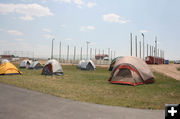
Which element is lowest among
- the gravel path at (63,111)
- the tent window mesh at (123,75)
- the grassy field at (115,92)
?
the grassy field at (115,92)

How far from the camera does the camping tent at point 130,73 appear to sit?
46.7ft

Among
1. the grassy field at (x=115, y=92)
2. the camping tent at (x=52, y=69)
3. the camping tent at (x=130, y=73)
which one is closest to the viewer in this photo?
the grassy field at (x=115, y=92)

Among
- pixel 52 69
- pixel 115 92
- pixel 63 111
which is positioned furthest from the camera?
pixel 52 69

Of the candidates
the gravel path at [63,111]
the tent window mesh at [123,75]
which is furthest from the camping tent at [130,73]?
the gravel path at [63,111]

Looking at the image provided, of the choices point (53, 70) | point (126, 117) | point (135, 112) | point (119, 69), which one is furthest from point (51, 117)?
point (53, 70)

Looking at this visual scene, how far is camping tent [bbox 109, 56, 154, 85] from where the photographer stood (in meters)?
14.2

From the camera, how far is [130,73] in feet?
47.1

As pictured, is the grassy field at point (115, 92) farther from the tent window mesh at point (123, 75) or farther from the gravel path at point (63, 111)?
the tent window mesh at point (123, 75)

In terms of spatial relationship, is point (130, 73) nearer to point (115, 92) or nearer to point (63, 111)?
point (115, 92)

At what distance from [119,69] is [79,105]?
27.6ft

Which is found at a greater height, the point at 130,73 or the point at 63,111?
the point at 130,73

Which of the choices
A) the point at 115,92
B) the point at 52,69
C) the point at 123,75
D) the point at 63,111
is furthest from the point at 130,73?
the point at 52,69

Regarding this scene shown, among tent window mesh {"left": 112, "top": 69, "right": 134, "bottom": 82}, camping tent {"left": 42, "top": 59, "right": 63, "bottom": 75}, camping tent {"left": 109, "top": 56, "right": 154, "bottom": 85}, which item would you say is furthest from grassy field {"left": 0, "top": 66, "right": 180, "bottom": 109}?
camping tent {"left": 42, "top": 59, "right": 63, "bottom": 75}

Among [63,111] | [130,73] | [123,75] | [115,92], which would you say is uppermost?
[130,73]
